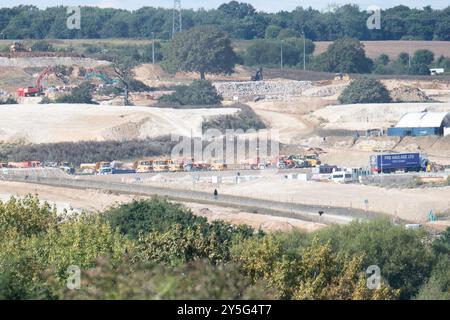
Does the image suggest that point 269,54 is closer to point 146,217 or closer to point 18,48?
point 18,48

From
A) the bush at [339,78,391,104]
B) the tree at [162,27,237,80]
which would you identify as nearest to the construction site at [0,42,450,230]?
the bush at [339,78,391,104]

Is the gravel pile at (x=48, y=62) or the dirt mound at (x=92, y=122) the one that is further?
the gravel pile at (x=48, y=62)

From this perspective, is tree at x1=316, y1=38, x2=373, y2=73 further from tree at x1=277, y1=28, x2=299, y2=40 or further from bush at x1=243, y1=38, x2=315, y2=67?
tree at x1=277, y1=28, x2=299, y2=40

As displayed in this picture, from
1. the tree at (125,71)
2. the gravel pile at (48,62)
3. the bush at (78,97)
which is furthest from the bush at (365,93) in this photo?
the gravel pile at (48,62)

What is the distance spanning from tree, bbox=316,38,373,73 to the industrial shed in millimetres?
41835

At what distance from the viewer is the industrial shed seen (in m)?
79.7

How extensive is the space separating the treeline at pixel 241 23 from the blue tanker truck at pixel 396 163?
8355cm

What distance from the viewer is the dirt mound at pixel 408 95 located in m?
101

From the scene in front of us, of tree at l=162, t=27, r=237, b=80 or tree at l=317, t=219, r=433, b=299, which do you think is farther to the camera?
tree at l=162, t=27, r=237, b=80

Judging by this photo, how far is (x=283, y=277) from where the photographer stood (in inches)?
886

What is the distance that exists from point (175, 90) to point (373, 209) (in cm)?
5563

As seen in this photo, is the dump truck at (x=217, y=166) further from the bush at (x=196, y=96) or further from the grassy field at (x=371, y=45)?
the grassy field at (x=371, y=45)
